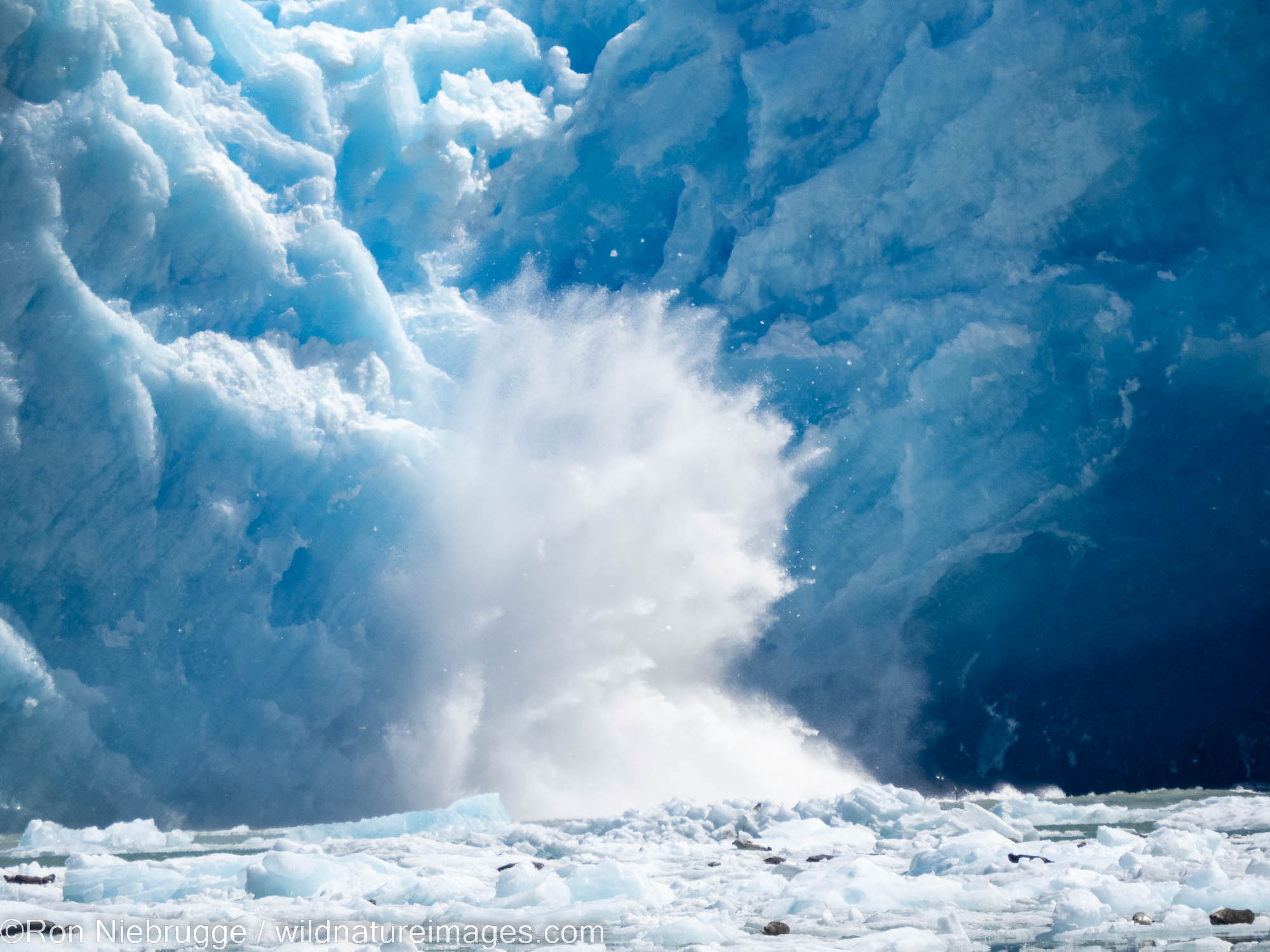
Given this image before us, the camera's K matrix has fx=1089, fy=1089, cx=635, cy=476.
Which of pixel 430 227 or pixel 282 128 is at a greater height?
pixel 282 128

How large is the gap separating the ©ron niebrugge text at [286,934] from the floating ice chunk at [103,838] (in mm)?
6143

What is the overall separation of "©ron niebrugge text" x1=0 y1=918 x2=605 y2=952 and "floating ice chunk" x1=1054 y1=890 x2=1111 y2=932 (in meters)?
1.86

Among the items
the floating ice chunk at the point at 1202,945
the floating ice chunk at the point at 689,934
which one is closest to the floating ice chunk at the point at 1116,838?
the floating ice chunk at the point at 1202,945

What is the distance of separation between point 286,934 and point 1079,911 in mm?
3256

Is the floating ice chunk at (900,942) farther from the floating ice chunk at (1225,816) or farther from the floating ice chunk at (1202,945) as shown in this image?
the floating ice chunk at (1225,816)

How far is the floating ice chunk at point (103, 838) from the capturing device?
34.4 feet

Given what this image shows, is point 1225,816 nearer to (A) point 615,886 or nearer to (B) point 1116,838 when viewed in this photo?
(B) point 1116,838

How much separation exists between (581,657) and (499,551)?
68.3 inches

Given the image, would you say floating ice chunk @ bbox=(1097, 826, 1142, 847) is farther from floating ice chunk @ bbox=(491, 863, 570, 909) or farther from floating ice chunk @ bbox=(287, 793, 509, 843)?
floating ice chunk @ bbox=(287, 793, 509, 843)

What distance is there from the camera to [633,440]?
580 inches

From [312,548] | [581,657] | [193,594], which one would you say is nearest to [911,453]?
[581,657]

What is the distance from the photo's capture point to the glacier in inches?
497

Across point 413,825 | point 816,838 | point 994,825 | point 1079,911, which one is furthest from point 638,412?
Answer: point 1079,911

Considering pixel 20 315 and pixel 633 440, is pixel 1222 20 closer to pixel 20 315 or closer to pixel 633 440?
pixel 633 440
